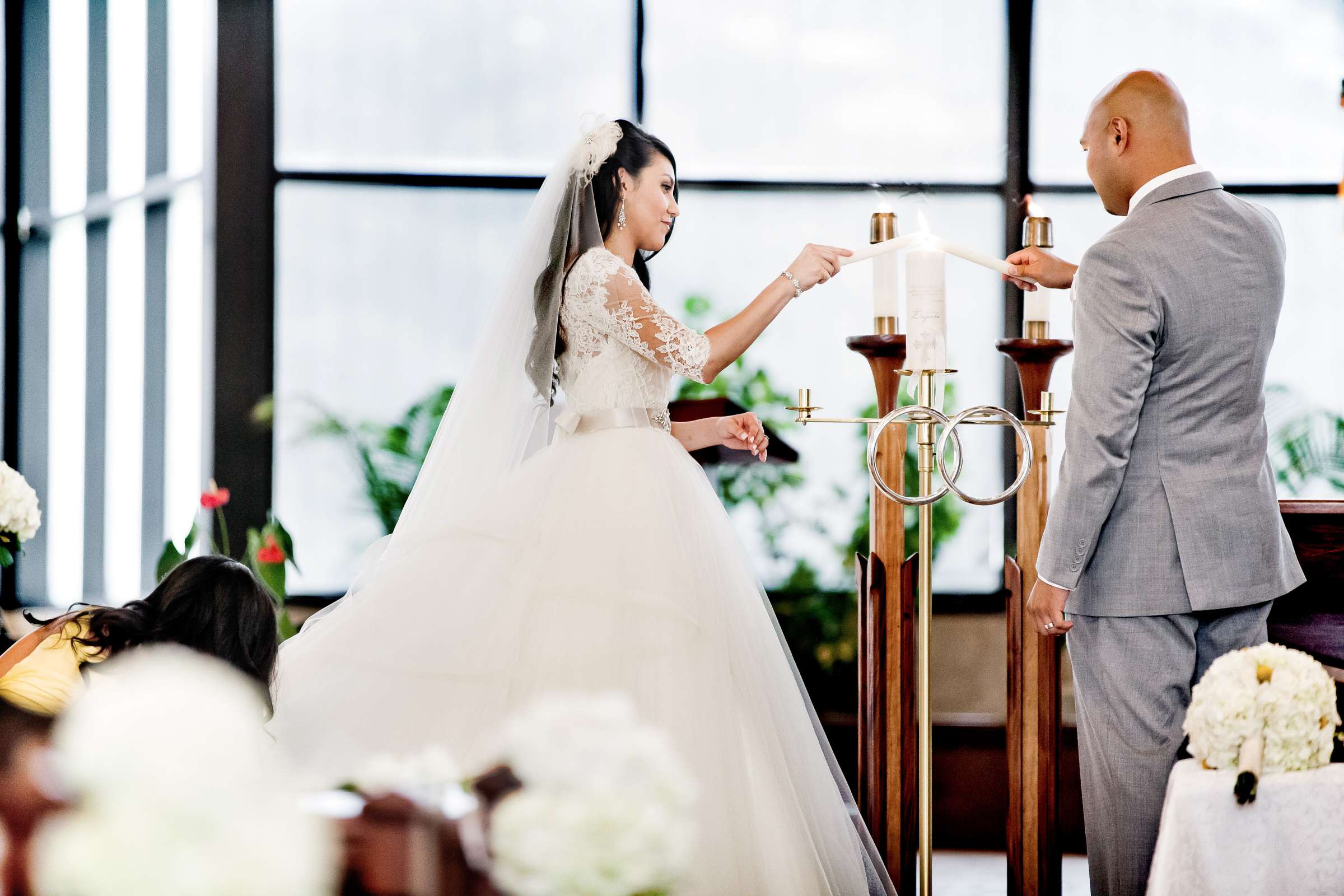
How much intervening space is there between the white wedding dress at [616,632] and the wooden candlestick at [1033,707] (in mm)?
374

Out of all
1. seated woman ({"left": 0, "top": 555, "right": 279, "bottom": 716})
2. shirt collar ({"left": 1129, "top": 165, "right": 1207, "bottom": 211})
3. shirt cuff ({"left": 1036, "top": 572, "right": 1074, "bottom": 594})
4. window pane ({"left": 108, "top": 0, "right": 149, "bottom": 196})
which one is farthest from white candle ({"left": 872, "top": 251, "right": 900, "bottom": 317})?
window pane ({"left": 108, "top": 0, "right": 149, "bottom": 196})

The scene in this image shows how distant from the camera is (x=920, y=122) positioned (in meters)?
3.85

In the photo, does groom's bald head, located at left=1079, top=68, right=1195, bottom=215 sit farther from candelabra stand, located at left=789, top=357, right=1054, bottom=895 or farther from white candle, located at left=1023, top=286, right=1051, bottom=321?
candelabra stand, located at left=789, top=357, right=1054, bottom=895

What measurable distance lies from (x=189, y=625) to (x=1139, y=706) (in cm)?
168

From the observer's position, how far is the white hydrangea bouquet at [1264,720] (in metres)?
1.34

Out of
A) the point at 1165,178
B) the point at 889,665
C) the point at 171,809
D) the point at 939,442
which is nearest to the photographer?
the point at 171,809

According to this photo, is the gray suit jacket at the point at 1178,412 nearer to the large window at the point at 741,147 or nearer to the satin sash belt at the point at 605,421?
the satin sash belt at the point at 605,421

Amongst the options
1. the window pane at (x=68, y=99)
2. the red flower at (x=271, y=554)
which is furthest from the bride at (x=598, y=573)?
the window pane at (x=68, y=99)

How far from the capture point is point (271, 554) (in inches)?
129

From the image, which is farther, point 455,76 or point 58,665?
point 455,76

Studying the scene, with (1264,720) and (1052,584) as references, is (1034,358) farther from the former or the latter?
(1264,720)

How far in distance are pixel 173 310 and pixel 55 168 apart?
0.78 metres

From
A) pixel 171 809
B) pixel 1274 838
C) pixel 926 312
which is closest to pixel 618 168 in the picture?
pixel 926 312

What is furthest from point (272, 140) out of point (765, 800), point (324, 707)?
point (765, 800)
